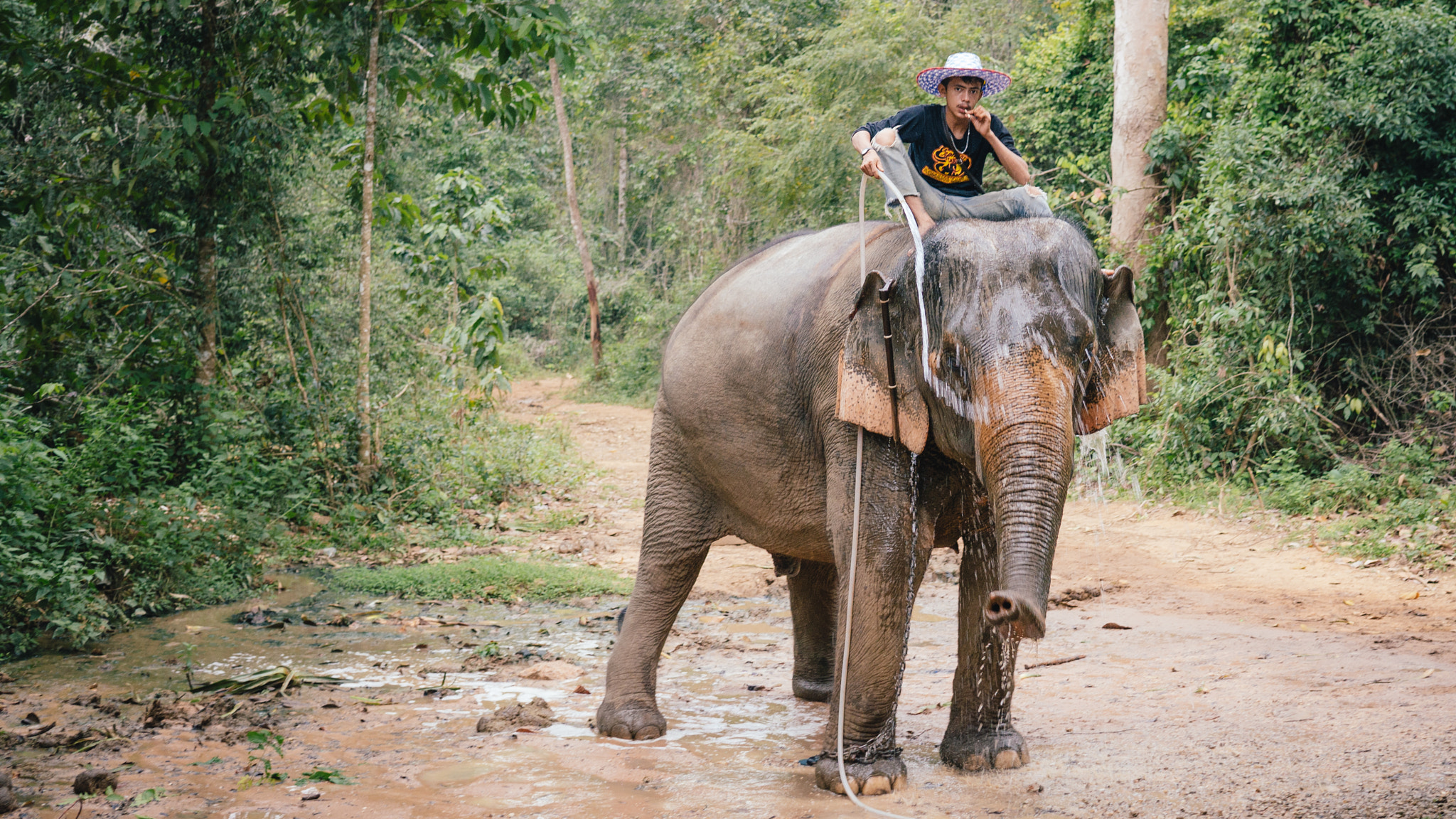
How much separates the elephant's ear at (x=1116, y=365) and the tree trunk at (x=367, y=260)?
632 centimetres

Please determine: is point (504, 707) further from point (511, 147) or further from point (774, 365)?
point (511, 147)

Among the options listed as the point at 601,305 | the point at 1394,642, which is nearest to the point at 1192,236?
the point at 1394,642

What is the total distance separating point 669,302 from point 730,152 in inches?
201

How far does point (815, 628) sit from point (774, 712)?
0.46 metres

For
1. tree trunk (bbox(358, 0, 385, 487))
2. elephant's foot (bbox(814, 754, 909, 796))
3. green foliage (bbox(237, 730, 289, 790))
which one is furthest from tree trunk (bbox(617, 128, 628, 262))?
elephant's foot (bbox(814, 754, 909, 796))

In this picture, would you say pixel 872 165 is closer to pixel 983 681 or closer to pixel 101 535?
pixel 983 681

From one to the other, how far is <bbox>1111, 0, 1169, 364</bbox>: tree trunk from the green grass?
713 cm

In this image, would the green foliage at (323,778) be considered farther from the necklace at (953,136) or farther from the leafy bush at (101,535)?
the necklace at (953,136)

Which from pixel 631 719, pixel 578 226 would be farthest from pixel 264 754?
pixel 578 226

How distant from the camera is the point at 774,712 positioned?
534 cm

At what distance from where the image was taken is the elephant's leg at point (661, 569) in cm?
508

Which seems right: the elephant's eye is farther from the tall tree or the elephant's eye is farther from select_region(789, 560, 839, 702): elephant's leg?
the tall tree

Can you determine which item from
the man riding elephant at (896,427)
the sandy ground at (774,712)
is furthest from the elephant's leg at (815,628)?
the man riding elephant at (896,427)

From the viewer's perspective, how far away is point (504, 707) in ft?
16.8
